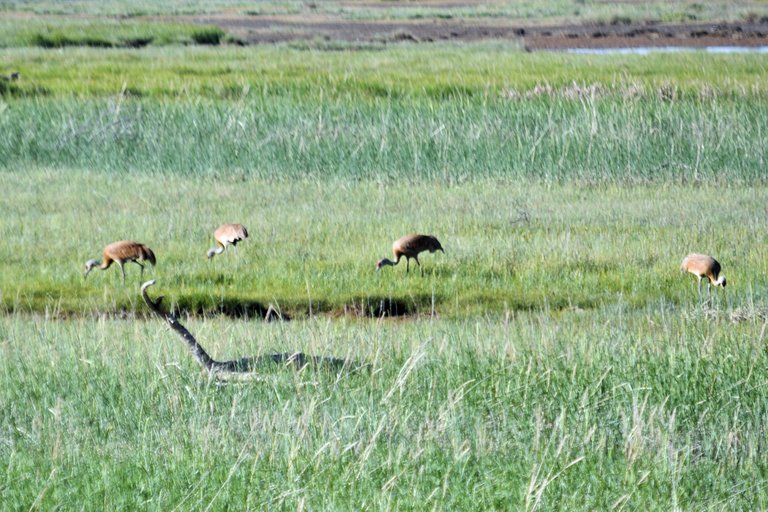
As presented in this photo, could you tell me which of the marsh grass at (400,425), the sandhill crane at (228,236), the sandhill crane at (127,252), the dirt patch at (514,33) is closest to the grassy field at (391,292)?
the marsh grass at (400,425)

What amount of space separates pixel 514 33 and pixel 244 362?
3750 centimetres

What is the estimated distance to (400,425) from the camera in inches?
217

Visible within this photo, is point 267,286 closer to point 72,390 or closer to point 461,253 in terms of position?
point 461,253

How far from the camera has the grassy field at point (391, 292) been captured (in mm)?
5035

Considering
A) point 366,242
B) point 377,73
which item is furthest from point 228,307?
point 377,73

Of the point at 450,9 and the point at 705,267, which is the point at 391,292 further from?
the point at 450,9

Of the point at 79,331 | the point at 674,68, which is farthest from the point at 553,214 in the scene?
the point at 674,68

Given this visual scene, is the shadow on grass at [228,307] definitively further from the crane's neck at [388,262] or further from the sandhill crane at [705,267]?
the sandhill crane at [705,267]

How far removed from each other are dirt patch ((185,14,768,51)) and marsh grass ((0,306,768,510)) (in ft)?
98.5

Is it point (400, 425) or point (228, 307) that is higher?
point (400, 425)

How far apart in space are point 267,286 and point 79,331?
2388 millimetres

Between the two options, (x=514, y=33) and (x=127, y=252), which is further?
(x=514, y=33)

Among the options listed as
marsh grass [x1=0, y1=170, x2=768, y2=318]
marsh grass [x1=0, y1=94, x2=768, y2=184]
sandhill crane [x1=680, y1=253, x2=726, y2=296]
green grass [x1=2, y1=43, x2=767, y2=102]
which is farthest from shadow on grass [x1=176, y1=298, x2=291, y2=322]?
green grass [x1=2, y1=43, x2=767, y2=102]

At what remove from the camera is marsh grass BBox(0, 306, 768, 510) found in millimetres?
4832
